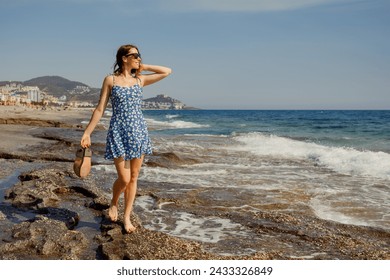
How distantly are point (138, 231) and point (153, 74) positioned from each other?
5.72 ft

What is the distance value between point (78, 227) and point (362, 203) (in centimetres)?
486

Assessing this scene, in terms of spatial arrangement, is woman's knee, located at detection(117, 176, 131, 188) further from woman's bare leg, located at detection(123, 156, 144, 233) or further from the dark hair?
the dark hair

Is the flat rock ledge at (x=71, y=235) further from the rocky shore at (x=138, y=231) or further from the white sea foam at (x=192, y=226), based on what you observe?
the white sea foam at (x=192, y=226)

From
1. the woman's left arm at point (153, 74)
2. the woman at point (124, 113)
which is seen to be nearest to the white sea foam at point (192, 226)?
the woman at point (124, 113)

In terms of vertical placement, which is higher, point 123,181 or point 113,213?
point 123,181

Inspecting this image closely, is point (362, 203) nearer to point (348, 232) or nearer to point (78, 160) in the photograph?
point (348, 232)

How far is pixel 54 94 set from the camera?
593 feet

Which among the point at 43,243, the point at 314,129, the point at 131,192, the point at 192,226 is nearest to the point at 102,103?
the point at 131,192

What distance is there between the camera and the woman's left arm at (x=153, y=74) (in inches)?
181

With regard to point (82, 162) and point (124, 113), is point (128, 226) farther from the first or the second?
point (124, 113)

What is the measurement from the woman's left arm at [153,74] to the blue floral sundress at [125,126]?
0.72 ft

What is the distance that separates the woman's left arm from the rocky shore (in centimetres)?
161

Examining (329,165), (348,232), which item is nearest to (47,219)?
(348,232)

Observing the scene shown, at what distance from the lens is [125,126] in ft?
14.4
